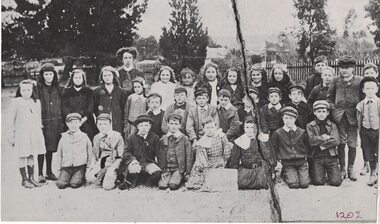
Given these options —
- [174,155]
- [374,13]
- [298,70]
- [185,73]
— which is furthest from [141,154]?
[374,13]

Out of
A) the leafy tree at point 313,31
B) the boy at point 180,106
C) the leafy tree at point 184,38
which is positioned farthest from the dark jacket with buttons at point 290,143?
the leafy tree at point 184,38

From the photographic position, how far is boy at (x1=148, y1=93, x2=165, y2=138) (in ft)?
13.4

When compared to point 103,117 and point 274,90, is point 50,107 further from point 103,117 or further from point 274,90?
point 274,90

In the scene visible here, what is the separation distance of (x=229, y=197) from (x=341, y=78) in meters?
1.31

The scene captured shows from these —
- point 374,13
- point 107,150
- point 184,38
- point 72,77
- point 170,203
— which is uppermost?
point 374,13

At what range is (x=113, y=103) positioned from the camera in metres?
4.12

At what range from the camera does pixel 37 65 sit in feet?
13.6

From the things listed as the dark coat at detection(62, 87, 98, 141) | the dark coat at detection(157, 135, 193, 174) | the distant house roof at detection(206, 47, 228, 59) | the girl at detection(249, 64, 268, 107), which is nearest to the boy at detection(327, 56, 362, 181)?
the girl at detection(249, 64, 268, 107)

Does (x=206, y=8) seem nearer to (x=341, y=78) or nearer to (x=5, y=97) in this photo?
(x=341, y=78)

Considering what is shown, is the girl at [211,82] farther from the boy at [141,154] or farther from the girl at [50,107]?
the girl at [50,107]

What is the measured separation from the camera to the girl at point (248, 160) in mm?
4059

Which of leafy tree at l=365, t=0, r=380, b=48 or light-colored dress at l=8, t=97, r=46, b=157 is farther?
light-colored dress at l=8, t=97, r=46, b=157

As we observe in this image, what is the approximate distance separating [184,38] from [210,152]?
0.95 meters

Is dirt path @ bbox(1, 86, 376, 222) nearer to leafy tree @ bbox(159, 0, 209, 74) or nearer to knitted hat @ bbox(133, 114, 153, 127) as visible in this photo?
knitted hat @ bbox(133, 114, 153, 127)
